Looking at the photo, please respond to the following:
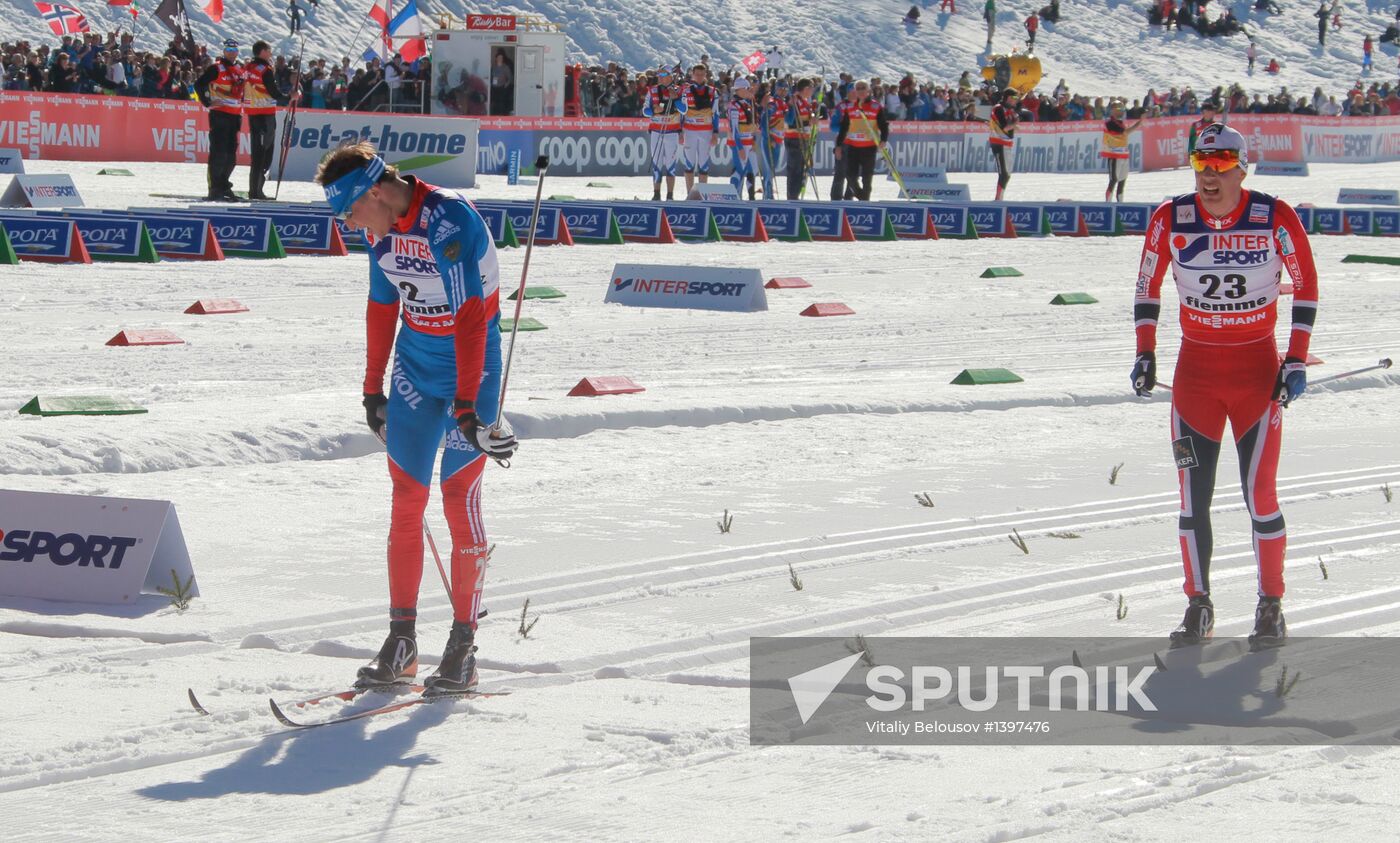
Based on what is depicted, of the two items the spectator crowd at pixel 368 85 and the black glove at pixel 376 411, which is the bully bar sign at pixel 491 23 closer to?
the spectator crowd at pixel 368 85

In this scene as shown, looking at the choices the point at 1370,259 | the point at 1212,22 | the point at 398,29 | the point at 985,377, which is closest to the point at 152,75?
the point at 398,29

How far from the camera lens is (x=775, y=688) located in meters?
5.38

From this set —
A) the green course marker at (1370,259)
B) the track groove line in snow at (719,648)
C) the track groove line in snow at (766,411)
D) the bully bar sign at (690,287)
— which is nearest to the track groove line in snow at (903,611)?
the track groove line in snow at (719,648)

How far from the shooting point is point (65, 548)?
636 centimetres

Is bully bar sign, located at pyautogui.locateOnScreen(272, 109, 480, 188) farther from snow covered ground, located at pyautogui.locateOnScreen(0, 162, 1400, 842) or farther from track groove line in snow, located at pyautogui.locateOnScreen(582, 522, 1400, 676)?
track groove line in snow, located at pyautogui.locateOnScreen(582, 522, 1400, 676)

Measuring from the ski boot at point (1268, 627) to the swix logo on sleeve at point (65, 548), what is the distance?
376cm

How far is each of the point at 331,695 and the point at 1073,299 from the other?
535 inches

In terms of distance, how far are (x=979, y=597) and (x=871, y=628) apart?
26.3 inches

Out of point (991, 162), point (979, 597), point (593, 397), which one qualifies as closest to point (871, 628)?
point (979, 597)

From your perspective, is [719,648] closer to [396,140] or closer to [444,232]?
[444,232]

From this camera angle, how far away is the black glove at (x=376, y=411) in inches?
220

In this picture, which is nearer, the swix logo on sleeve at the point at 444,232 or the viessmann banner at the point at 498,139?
the swix logo on sleeve at the point at 444,232

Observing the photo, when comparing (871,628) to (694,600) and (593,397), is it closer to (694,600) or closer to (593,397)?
(694,600)

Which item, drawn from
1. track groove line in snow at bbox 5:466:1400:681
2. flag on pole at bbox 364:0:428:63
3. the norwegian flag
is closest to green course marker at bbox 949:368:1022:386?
track groove line in snow at bbox 5:466:1400:681
